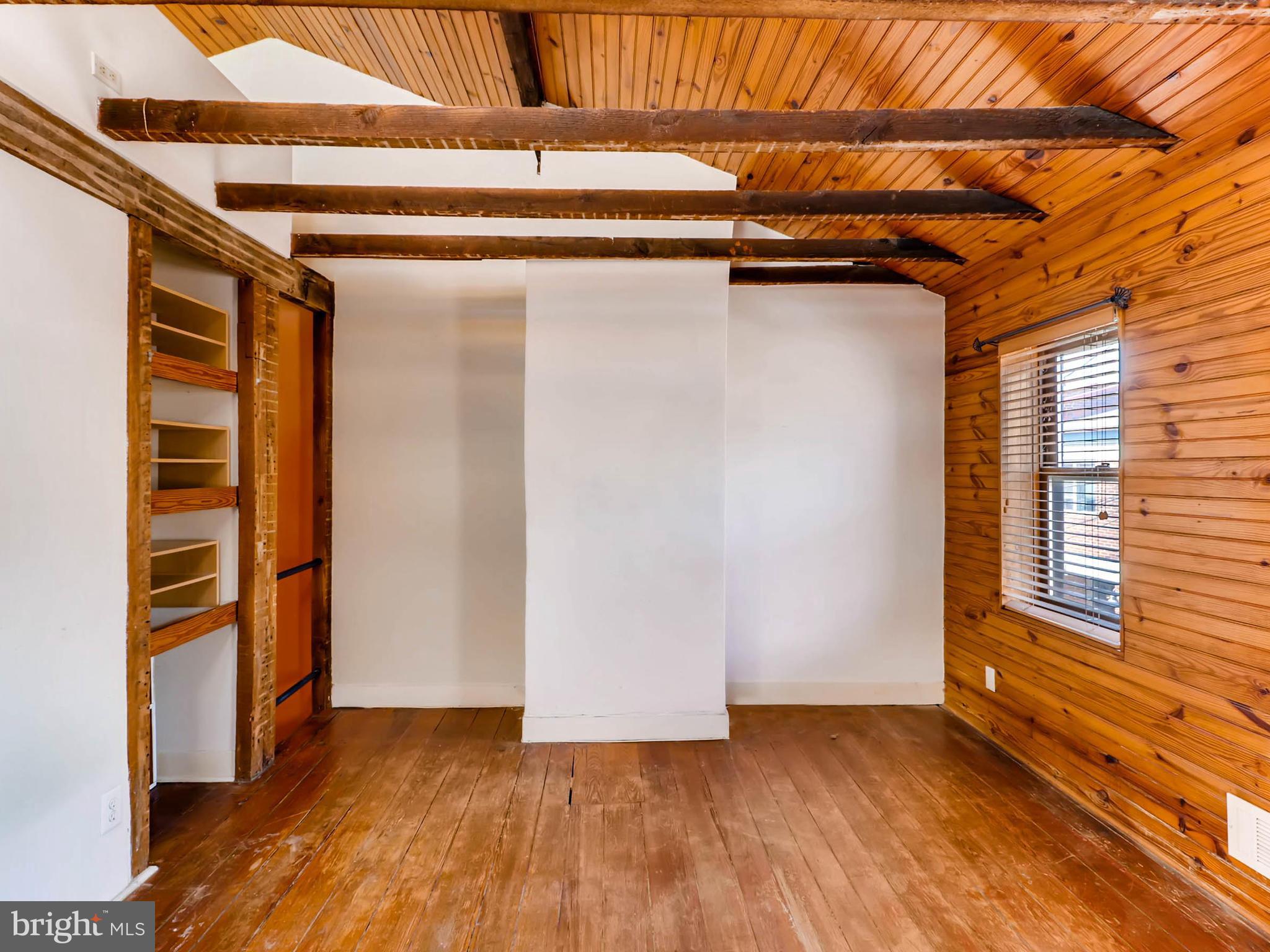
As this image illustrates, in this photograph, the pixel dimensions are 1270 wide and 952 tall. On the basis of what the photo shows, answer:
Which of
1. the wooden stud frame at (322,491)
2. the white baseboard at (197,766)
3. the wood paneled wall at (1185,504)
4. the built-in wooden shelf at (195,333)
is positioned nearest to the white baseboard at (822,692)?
the wood paneled wall at (1185,504)

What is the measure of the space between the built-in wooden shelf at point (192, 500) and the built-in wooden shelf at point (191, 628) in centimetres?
45

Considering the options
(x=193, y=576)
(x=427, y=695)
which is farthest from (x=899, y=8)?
(x=427, y=695)

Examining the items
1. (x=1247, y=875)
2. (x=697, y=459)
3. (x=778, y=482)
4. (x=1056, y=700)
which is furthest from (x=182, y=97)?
(x=1247, y=875)

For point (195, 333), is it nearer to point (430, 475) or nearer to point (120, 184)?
point (120, 184)

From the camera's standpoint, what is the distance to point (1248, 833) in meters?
1.97

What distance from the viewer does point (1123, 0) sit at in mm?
1416

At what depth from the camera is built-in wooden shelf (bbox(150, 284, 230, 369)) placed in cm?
272

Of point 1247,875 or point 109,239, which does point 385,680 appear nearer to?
point 109,239

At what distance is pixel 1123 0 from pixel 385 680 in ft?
14.0

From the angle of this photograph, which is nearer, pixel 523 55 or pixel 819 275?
pixel 523 55

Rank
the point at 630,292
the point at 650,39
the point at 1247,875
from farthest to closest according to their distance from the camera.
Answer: the point at 630,292
the point at 650,39
the point at 1247,875

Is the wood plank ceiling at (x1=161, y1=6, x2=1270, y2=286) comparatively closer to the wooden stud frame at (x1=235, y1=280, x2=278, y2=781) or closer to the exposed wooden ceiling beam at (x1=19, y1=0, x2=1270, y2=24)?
the exposed wooden ceiling beam at (x1=19, y1=0, x2=1270, y2=24)

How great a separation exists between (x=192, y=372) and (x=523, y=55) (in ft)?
6.67

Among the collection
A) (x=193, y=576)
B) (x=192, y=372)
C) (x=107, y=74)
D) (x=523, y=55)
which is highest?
(x=523, y=55)
